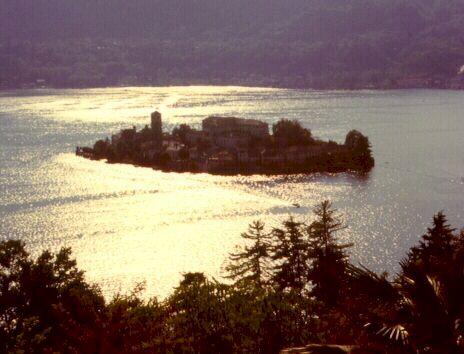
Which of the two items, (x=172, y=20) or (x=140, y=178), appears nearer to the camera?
(x=140, y=178)

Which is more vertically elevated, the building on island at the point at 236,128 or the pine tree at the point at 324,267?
the pine tree at the point at 324,267

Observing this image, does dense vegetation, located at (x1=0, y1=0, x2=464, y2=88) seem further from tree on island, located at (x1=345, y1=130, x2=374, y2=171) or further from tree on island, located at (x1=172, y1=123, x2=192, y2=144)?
tree on island, located at (x1=345, y1=130, x2=374, y2=171)

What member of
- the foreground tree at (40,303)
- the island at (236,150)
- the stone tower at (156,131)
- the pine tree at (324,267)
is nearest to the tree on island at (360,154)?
the island at (236,150)

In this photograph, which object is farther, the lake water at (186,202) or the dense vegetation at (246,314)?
the lake water at (186,202)

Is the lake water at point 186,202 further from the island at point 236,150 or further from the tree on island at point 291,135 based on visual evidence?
the tree on island at point 291,135

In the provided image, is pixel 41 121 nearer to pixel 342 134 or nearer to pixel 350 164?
pixel 342 134

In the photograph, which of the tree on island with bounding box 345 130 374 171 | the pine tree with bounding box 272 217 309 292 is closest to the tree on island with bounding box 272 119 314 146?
the tree on island with bounding box 345 130 374 171

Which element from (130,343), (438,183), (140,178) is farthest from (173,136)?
(130,343)
